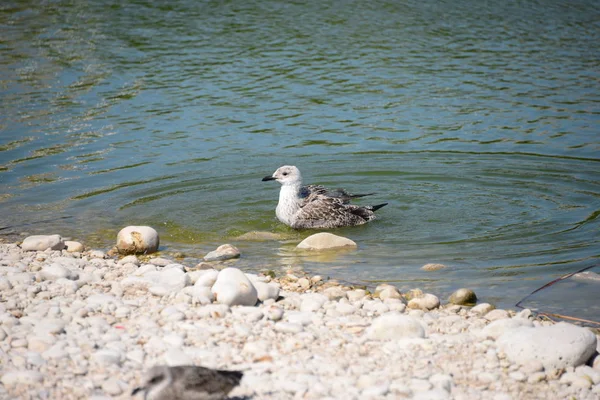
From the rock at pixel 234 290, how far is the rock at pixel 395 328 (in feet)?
4.50

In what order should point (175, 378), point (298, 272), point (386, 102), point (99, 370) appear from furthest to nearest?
1. point (386, 102)
2. point (298, 272)
3. point (99, 370)
4. point (175, 378)

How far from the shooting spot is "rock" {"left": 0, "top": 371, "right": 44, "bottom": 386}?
20.0 feet

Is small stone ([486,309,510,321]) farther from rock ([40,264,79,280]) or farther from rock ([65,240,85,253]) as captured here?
rock ([65,240,85,253])

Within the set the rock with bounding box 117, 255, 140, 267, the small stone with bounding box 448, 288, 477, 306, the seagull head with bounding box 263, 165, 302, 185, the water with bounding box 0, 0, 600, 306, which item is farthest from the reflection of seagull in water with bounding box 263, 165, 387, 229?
the small stone with bounding box 448, 288, 477, 306

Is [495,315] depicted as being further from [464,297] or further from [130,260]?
[130,260]

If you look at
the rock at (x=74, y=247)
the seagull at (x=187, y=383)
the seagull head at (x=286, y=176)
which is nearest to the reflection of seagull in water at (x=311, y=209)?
the seagull head at (x=286, y=176)

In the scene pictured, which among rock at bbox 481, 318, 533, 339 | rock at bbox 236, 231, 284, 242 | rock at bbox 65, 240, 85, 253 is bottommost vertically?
rock at bbox 236, 231, 284, 242

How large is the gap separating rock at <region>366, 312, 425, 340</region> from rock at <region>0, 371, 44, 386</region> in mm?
2958

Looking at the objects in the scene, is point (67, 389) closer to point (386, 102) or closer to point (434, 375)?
point (434, 375)

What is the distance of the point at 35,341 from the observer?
6.78m

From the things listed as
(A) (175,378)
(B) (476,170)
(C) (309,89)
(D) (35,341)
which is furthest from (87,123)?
(A) (175,378)

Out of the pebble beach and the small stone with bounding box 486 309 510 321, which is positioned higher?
the pebble beach

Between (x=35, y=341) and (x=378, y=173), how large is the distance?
8.85 metres

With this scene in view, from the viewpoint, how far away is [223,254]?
1033cm
